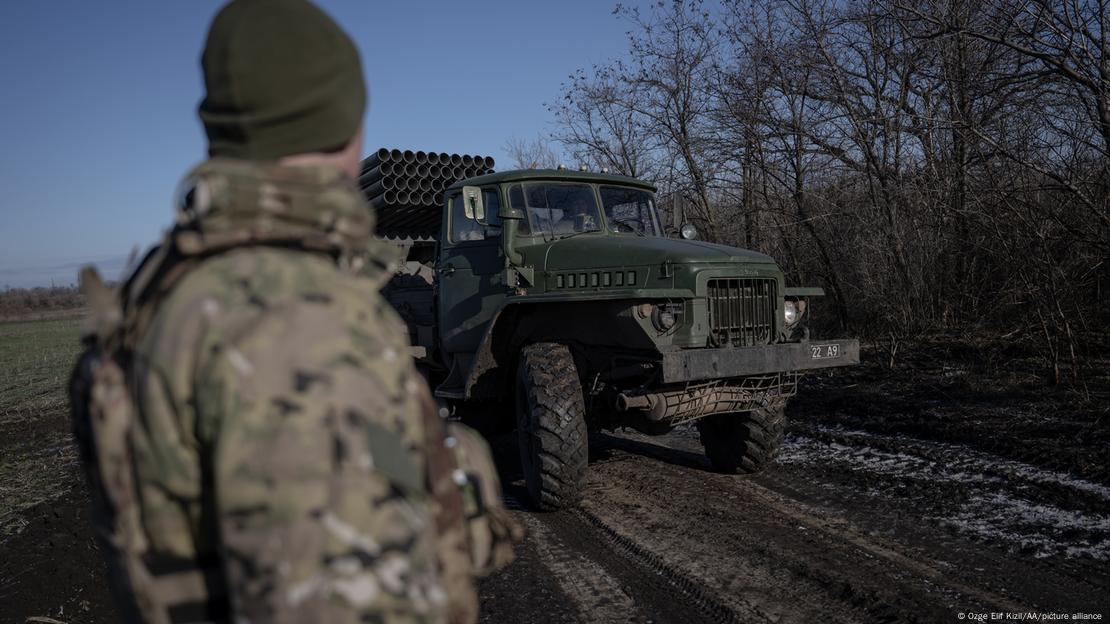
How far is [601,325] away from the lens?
5.59m

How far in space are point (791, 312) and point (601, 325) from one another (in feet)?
5.18

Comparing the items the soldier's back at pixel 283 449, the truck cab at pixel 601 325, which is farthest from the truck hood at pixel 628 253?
the soldier's back at pixel 283 449

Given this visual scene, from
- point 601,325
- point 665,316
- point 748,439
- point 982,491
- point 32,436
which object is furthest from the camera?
point 32,436

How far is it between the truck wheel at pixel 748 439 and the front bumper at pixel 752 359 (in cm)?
50

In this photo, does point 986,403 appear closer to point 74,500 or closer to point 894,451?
point 894,451

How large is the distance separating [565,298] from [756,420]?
1.77m

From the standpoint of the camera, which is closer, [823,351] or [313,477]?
[313,477]

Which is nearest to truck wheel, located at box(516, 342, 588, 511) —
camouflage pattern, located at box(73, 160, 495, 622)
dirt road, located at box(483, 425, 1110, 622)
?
dirt road, located at box(483, 425, 1110, 622)

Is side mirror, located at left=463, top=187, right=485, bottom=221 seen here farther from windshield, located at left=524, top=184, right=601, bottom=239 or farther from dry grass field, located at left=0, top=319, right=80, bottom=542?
dry grass field, located at left=0, top=319, right=80, bottom=542

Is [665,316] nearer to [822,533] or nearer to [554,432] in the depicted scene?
[554,432]

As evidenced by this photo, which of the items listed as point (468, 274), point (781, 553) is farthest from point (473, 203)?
point (781, 553)

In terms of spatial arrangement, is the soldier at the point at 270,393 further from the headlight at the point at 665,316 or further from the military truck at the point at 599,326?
the headlight at the point at 665,316

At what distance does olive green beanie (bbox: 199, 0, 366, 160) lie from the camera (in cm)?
108

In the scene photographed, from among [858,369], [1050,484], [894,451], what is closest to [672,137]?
[858,369]
